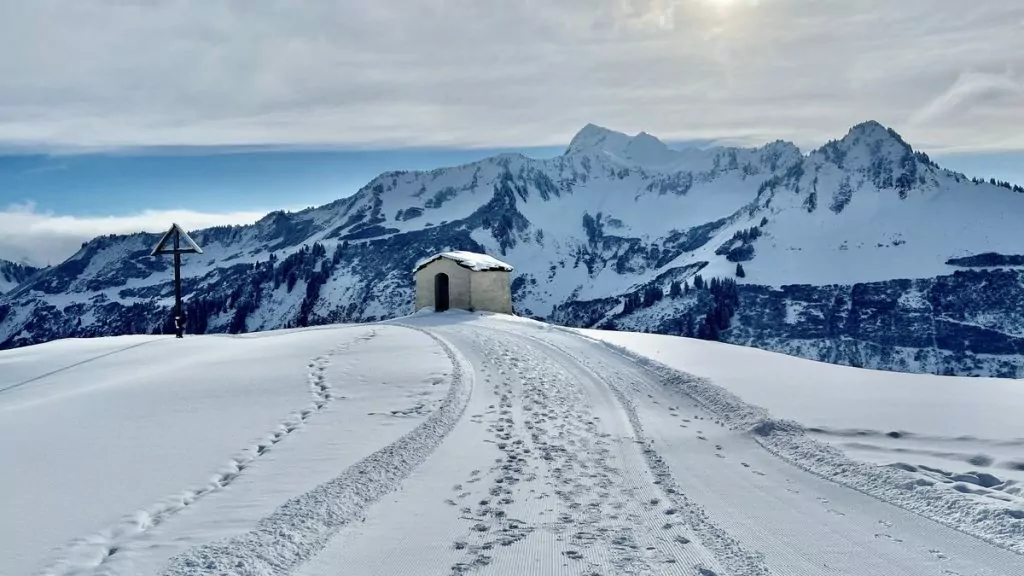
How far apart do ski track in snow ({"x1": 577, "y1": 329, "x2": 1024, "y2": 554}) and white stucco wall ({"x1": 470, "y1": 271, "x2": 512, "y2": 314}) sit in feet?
99.8

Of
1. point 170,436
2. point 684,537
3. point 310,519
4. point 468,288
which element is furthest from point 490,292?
point 684,537

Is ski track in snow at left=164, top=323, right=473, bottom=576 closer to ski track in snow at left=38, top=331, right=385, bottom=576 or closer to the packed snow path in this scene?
the packed snow path

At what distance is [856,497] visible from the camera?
38.9 feet

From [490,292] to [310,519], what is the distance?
40.4 meters

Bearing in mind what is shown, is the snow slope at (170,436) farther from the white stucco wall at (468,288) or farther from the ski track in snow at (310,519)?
the white stucco wall at (468,288)

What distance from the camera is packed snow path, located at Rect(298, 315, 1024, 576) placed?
9141 millimetres

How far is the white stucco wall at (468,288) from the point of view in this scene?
165 ft

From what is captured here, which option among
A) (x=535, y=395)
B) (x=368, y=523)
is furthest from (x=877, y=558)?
(x=535, y=395)

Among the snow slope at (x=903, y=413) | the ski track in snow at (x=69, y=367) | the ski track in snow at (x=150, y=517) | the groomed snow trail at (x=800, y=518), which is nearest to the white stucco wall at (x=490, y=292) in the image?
the ski track in snow at (x=69, y=367)

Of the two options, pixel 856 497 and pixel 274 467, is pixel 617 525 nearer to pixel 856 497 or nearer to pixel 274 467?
pixel 856 497

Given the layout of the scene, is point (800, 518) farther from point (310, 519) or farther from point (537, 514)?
point (310, 519)

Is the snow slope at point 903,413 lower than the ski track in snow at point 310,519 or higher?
higher

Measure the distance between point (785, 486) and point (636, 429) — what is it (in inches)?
190

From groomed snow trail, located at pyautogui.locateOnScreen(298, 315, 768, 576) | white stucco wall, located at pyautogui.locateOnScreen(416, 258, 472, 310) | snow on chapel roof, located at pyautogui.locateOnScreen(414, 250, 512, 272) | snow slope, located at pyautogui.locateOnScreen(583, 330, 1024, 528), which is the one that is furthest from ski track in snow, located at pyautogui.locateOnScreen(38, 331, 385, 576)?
snow on chapel roof, located at pyautogui.locateOnScreen(414, 250, 512, 272)
